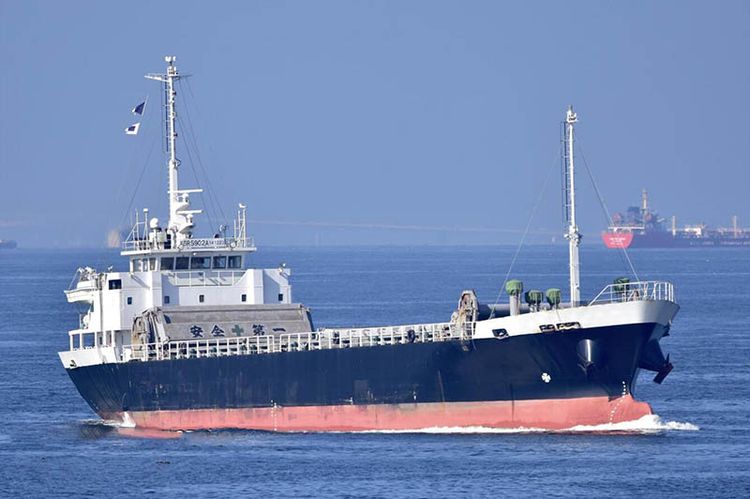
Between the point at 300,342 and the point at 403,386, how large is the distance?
4.59 m

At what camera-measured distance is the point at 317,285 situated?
14388 centimetres

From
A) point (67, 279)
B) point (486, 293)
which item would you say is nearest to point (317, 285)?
point (486, 293)

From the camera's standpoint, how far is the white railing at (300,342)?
164 ft

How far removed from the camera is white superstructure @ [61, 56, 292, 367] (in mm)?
57125

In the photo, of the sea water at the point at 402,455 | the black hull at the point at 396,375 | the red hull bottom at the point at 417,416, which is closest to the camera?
the sea water at the point at 402,455

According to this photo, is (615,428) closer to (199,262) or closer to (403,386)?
(403,386)

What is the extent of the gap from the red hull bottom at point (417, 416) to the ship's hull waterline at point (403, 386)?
1.1 inches

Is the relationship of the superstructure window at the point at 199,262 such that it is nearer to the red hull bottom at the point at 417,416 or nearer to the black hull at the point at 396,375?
the black hull at the point at 396,375

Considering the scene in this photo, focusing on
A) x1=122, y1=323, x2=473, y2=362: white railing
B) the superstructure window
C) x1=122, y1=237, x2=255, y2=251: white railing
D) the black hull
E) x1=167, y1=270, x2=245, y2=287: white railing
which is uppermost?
x1=122, y1=237, x2=255, y2=251: white railing

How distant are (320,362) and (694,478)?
13557 millimetres

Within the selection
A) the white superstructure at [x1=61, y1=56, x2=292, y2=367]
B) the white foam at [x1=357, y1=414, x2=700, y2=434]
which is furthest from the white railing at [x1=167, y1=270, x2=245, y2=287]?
the white foam at [x1=357, y1=414, x2=700, y2=434]

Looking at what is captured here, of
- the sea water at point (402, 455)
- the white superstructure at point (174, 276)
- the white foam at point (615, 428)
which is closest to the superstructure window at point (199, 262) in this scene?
the white superstructure at point (174, 276)

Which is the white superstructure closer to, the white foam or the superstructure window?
the superstructure window

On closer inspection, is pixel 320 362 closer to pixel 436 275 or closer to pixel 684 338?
pixel 684 338
